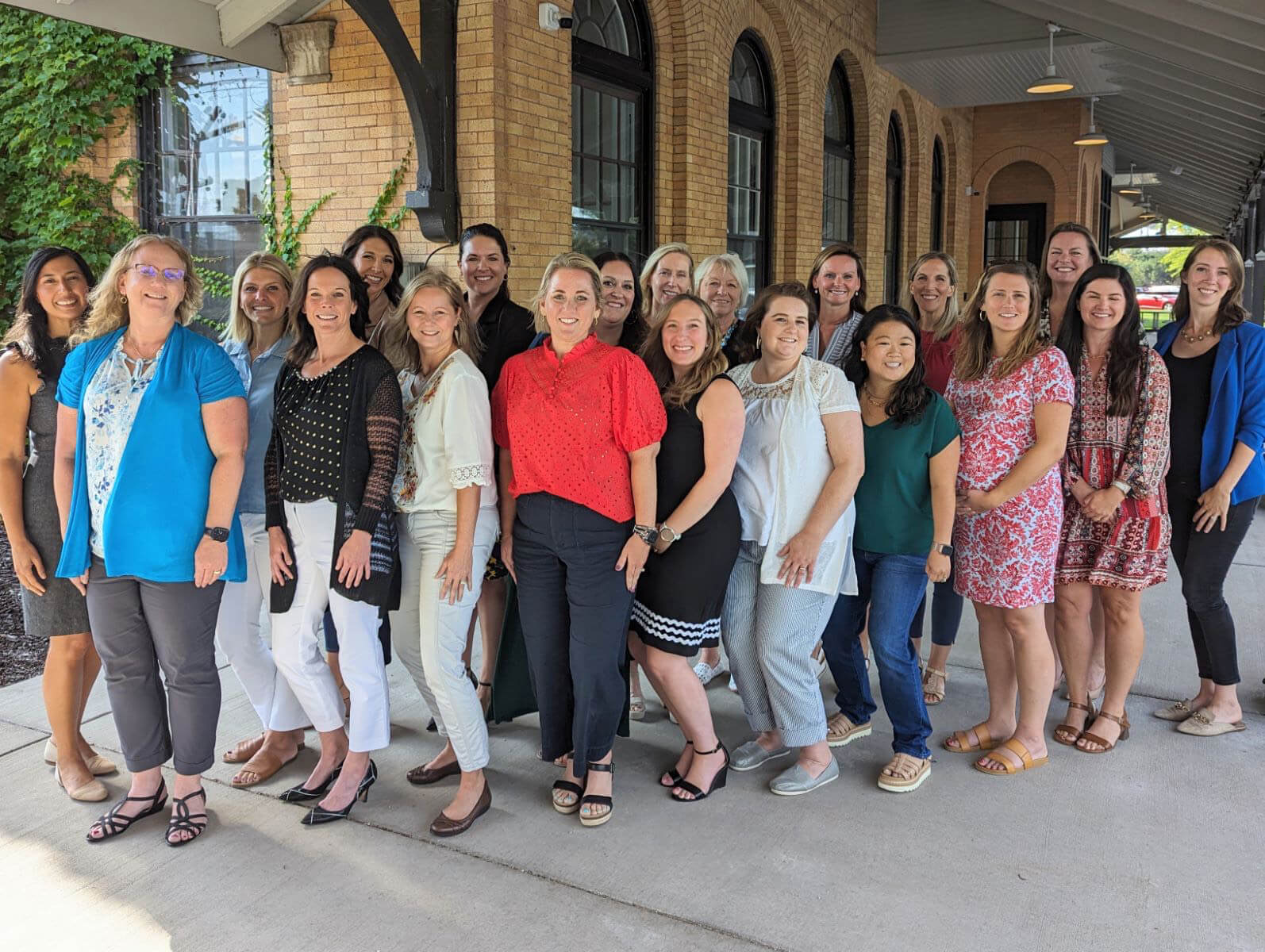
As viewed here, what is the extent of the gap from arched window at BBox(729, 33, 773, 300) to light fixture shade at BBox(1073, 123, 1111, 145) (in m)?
6.95

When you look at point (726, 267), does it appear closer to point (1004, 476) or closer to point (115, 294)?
point (1004, 476)

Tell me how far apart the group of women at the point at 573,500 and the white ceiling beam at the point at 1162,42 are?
3.99m

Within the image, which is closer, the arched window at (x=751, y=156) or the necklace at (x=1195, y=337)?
the necklace at (x=1195, y=337)

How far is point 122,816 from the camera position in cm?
314

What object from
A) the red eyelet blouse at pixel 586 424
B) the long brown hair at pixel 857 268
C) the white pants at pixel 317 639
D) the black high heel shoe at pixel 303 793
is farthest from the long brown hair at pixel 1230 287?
the black high heel shoe at pixel 303 793

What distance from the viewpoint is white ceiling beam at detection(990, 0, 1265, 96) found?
22.1 feet

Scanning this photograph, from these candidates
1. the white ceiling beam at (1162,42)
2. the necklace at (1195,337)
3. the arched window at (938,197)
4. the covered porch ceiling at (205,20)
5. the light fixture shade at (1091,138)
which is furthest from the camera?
the arched window at (938,197)

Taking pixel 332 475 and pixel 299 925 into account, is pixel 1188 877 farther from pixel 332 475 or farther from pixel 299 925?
pixel 332 475

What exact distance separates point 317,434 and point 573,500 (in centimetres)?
77

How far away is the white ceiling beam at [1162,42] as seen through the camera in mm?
6723

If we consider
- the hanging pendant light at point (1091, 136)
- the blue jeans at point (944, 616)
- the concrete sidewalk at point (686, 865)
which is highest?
the hanging pendant light at point (1091, 136)

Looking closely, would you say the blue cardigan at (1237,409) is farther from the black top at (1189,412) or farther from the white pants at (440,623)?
the white pants at (440,623)

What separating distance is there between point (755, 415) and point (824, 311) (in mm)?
943

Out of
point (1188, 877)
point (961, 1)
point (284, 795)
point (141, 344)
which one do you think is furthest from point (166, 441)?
point (961, 1)
